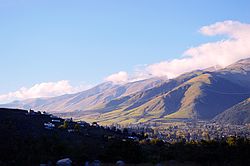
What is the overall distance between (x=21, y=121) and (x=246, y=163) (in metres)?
64.4

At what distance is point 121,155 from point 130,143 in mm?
2558

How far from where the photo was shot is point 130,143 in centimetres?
4912

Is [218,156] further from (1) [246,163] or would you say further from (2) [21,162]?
(2) [21,162]

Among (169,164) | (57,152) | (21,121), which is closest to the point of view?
(169,164)

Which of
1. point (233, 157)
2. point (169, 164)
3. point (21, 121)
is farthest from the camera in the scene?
point (21, 121)

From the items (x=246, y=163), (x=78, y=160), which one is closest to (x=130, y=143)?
(x=78, y=160)

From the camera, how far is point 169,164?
134 feet

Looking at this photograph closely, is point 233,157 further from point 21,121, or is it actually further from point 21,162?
point 21,121

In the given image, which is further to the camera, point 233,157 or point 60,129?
point 60,129

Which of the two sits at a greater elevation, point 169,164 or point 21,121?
point 21,121

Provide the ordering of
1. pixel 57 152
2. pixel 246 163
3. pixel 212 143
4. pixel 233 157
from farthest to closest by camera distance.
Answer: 1. pixel 57 152
2. pixel 212 143
3. pixel 233 157
4. pixel 246 163

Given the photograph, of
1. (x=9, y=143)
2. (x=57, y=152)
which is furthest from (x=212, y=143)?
(x=9, y=143)

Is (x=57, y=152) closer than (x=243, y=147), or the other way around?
(x=243, y=147)

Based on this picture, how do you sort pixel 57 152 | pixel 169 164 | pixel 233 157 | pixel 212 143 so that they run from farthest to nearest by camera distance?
pixel 57 152
pixel 212 143
pixel 169 164
pixel 233 157
